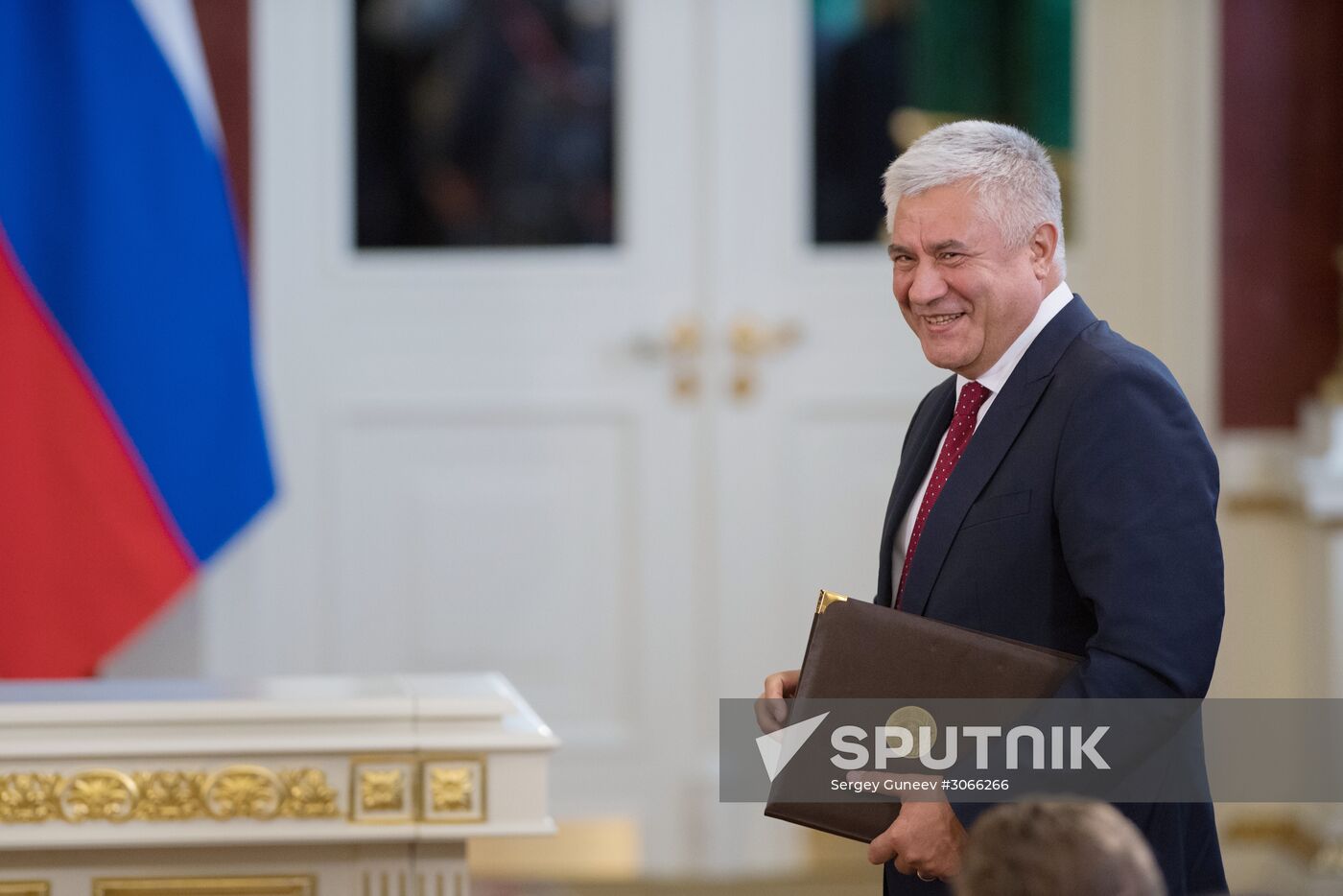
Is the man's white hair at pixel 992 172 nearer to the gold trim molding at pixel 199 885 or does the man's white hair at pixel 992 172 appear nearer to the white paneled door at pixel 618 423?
the gold trim molding at pixel 199 885

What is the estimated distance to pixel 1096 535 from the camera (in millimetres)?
1694

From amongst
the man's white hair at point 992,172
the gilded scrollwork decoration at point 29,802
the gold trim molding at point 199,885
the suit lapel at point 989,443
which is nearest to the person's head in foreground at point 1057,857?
the suit lapel at point 989,443

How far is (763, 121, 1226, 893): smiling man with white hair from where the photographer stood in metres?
1.68

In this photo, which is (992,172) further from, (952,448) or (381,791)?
(381,791)

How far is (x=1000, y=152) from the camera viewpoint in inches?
70.6

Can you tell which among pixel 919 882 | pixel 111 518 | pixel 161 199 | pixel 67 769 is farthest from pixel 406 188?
pixel 919 882

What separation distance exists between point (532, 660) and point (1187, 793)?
9.24ft

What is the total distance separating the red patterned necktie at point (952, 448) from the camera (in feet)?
6.31

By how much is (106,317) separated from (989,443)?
8.28 ft

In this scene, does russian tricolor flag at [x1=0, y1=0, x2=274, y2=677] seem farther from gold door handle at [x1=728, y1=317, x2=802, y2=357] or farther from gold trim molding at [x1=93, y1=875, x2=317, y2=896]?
gold trim molding at [x1=93, y1=875, x2=317, y2=896]

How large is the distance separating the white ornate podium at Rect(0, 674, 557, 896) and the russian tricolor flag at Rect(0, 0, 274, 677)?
1.71 metres

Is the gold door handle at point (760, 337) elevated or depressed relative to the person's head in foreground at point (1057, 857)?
elevated

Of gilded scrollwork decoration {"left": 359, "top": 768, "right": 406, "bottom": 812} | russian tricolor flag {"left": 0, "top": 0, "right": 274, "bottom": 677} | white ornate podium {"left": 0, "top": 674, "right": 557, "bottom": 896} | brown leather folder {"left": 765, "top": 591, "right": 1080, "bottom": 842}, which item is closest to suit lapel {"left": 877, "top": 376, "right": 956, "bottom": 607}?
brown leather folder {"left": 765, "top": 591, "right": 1080, "bottom": 842}

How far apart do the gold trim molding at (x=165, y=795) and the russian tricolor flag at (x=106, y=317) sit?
5.90ft
